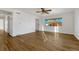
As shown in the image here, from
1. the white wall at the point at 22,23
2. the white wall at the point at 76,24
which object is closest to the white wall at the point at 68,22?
the white wall at the point at 76,24

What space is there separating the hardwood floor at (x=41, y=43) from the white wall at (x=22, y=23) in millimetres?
140

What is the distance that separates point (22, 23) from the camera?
7.02 ft

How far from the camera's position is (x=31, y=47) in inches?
80.8

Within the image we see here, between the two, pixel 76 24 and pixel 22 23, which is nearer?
pixel 76 24

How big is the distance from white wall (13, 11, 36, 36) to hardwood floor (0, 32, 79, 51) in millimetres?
140

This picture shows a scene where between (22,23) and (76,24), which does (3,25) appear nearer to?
(22,23)

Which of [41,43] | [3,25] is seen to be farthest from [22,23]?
[41,43]

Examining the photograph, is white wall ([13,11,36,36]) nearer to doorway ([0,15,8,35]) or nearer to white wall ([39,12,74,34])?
doorway ([0,15,8,35])

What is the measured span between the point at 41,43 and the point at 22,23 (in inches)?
25.3

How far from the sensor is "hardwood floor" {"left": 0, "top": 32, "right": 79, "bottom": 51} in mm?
2012

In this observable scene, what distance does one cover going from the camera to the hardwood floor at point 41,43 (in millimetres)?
2012

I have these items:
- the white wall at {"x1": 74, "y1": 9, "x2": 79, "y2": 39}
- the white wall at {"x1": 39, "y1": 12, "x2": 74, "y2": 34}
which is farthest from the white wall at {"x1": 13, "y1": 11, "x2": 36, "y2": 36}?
the white wall at {"x1": 74, "y1": 9, "x2": 79, "y2": 39}
